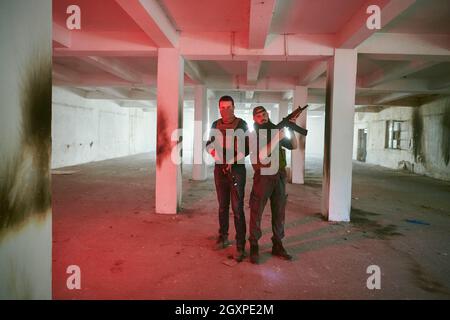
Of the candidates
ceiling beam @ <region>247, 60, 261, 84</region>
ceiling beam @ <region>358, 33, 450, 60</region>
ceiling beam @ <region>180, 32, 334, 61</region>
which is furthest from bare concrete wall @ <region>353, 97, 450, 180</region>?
ceiling beam @ <region>180, 32, 334, 61</region>

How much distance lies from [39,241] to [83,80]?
849 cm

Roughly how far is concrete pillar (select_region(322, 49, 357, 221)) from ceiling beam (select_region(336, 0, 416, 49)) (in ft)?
0.94

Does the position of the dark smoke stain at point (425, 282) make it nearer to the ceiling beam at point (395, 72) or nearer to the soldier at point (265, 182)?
the soldier at point (265, 182)

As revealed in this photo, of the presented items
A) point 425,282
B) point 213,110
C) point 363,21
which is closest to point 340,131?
point 363,21

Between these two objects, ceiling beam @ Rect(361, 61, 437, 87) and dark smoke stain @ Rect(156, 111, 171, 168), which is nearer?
dark smoke stain @ Rect(156, 111, 171, 168)

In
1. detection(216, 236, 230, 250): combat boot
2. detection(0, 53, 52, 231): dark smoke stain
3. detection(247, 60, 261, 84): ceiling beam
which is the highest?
detection(247, 60, 261, 84): ceiling beam

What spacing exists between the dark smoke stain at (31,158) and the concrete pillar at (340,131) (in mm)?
4142

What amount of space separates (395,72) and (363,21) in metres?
3.71

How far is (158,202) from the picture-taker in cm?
514

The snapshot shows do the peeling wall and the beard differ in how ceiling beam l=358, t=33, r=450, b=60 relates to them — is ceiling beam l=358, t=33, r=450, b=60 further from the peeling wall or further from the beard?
the peeling wall

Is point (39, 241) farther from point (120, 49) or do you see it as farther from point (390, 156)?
point (390, 156)

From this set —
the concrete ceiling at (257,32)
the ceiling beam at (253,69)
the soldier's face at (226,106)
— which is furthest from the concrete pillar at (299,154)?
the soldier's face at (226,106)

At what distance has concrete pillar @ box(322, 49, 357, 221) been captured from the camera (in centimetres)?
477

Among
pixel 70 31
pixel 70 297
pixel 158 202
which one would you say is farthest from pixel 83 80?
pixel 70 297
